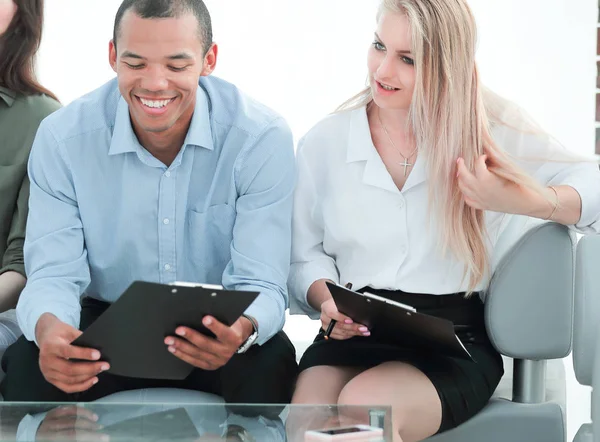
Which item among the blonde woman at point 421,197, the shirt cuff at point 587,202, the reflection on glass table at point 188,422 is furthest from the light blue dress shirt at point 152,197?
the shirt cuff at point 587,202

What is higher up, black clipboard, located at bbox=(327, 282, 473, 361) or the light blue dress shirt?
the light blue dress shirt

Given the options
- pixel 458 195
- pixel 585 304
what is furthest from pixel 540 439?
pixel 458 195

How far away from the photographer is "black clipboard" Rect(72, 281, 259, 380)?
1.67 m

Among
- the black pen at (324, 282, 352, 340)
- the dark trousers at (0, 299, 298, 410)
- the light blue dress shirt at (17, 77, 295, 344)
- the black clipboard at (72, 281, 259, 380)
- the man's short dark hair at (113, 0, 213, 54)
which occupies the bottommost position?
the dark trousers at (0, 299, 298, 410)

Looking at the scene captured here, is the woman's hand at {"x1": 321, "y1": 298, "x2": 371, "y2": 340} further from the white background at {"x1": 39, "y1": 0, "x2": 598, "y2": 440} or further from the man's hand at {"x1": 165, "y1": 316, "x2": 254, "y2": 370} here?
the white background at {"x1": 39, "y1": 0, "x2": 598, "y2": 440}

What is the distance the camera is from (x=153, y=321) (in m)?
1.76

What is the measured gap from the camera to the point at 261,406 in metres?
1.70

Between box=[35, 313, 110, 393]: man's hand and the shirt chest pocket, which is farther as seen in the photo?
the shirt chest pocket

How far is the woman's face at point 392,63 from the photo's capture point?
2.08 m

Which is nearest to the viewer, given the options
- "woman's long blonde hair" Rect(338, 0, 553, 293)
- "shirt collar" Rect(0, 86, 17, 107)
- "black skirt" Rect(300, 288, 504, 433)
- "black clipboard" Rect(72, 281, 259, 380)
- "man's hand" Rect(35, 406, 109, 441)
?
"man's hand" Rect(35, 406, 109, 441)

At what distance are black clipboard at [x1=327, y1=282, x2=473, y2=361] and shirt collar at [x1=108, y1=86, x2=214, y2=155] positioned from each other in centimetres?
52

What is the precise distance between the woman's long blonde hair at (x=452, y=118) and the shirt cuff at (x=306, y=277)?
0.26 m

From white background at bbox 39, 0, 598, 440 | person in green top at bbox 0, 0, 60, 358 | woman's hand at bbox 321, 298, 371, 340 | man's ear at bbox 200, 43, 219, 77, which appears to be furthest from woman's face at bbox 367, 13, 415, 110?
white background at bbox 39, 0, 598, 440

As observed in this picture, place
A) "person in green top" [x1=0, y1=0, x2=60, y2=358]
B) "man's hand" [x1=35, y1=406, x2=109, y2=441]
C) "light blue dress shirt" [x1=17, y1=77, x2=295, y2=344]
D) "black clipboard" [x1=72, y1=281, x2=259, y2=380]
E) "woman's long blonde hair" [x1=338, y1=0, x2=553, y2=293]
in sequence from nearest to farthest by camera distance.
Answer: "man's hand" [x1=35, y1=406, x2=109, y2=441] → "black clipboard" [x1=72, y1=281, x2=259, y2=380] → "woman's long blonde hair" [x1=338, y1=0, x2=553, y2=293] → "light blue dress shirt" [x1=17, y1=77, x2=295, y2=344] → "person in green top" [x1=0, y1=0, x2=60, y2=358]
